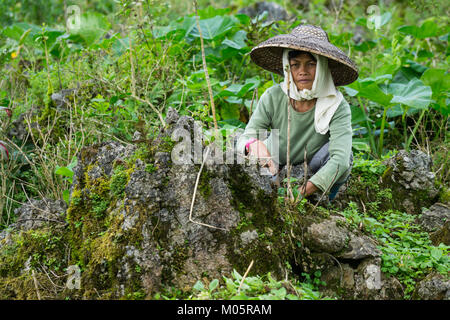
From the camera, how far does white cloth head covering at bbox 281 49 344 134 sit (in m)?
3.10

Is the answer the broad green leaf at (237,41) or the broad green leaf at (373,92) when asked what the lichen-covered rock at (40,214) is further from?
the broad green leaf at (237,41)

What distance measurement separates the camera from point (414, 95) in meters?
4.25

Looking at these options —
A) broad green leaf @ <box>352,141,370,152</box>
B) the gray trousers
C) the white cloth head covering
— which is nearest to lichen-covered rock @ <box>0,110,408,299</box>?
the gray trousers

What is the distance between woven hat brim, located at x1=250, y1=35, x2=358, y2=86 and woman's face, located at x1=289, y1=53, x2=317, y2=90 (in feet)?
0.39

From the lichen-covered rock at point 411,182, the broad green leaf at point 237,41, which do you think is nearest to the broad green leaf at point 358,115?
the lichen-covered rock at point 411,182

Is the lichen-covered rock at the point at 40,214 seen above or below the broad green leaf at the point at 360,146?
below

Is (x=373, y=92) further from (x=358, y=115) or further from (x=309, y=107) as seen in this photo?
(x=309, y=107)

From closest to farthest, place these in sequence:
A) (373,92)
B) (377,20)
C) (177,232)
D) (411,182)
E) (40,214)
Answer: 1. (177,232)
2. (40,214)
3. (411,182)
4. (373,92)
5. (377,20)

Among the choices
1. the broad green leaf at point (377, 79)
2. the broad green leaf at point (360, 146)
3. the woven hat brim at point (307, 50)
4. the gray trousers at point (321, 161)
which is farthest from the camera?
the broad green leaf at point (360, 146)

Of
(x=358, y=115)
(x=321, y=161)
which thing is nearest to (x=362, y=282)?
(x=321, y=161)

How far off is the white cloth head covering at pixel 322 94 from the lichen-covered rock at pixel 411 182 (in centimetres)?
103

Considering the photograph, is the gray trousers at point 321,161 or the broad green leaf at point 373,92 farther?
the broad green leaf at point 373,92

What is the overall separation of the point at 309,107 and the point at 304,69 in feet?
1.03

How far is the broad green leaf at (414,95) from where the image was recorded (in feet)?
13.5
